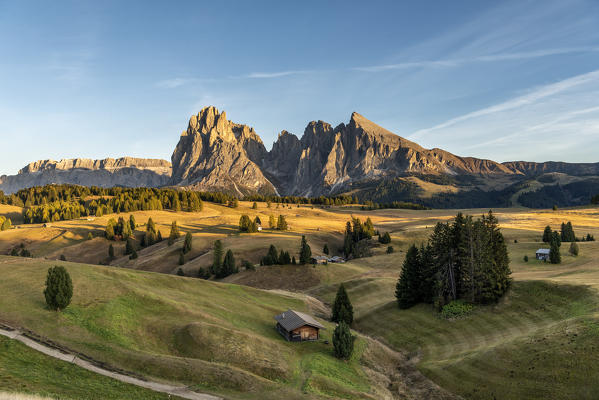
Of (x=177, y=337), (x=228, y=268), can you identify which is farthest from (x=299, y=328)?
(x=228, y=268)

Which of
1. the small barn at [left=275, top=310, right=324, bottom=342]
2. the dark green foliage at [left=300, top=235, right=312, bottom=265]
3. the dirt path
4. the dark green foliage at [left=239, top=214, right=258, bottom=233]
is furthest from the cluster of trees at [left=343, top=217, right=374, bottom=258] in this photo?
the dirt path

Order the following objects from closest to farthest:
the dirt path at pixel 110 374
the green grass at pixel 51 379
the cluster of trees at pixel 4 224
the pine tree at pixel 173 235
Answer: the green grass at pixel 51 379 < the dirt path at pixel 110 374 < the pine tree at pixel 173 235 < the cluster of trees at pixel 4 224

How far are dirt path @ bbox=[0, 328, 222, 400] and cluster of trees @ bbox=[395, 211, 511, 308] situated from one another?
4168 centimetres

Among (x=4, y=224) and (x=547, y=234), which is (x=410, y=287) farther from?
(x=4, y=224)

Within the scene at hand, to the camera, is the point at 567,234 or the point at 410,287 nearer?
the point at 410,287

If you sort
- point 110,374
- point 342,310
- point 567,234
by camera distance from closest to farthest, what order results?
point 110,374 < point 342,310 < point 567,234

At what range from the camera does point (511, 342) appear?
128ft

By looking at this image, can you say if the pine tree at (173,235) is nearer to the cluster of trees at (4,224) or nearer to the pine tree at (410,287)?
the cluster of trees at (4,224)

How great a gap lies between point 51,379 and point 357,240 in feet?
415

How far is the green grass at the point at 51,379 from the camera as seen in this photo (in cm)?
2225

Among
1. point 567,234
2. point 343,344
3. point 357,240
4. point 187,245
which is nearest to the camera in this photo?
point 343,344

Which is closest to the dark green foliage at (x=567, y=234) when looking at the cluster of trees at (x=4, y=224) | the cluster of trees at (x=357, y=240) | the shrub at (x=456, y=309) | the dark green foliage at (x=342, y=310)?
the cluster of trees at (x=357, y=240)

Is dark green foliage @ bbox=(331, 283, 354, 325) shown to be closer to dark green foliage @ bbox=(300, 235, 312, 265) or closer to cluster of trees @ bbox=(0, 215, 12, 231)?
dark green foliage @ bbox=(300, 235, 312, 265)

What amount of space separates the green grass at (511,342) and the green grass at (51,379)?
30.4 metres
